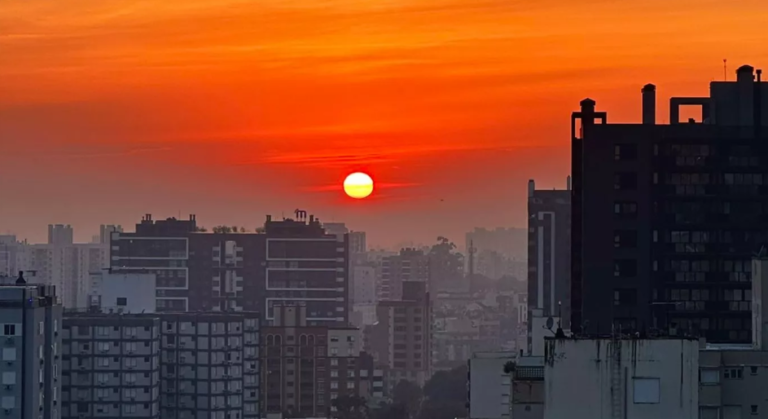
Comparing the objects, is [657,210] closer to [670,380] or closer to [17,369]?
[17,369]

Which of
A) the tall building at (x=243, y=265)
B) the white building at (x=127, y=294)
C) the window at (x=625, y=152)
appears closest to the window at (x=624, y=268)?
the window at (x=625, y=152)

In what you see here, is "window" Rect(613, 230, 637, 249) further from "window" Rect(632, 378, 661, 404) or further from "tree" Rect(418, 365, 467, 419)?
"tree" Rect(418, 365, 467, 419)

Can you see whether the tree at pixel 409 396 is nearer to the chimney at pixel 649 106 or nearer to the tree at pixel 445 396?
the tree at pixel 445 396

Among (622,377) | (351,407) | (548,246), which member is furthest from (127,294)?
(622,377)

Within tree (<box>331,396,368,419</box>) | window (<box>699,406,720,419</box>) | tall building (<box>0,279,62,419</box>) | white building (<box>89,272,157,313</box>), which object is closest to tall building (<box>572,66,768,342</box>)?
tall building (<box>0,279,62,419</box>)

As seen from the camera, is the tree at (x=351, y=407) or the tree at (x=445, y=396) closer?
the tree at (x=351, y=407)
